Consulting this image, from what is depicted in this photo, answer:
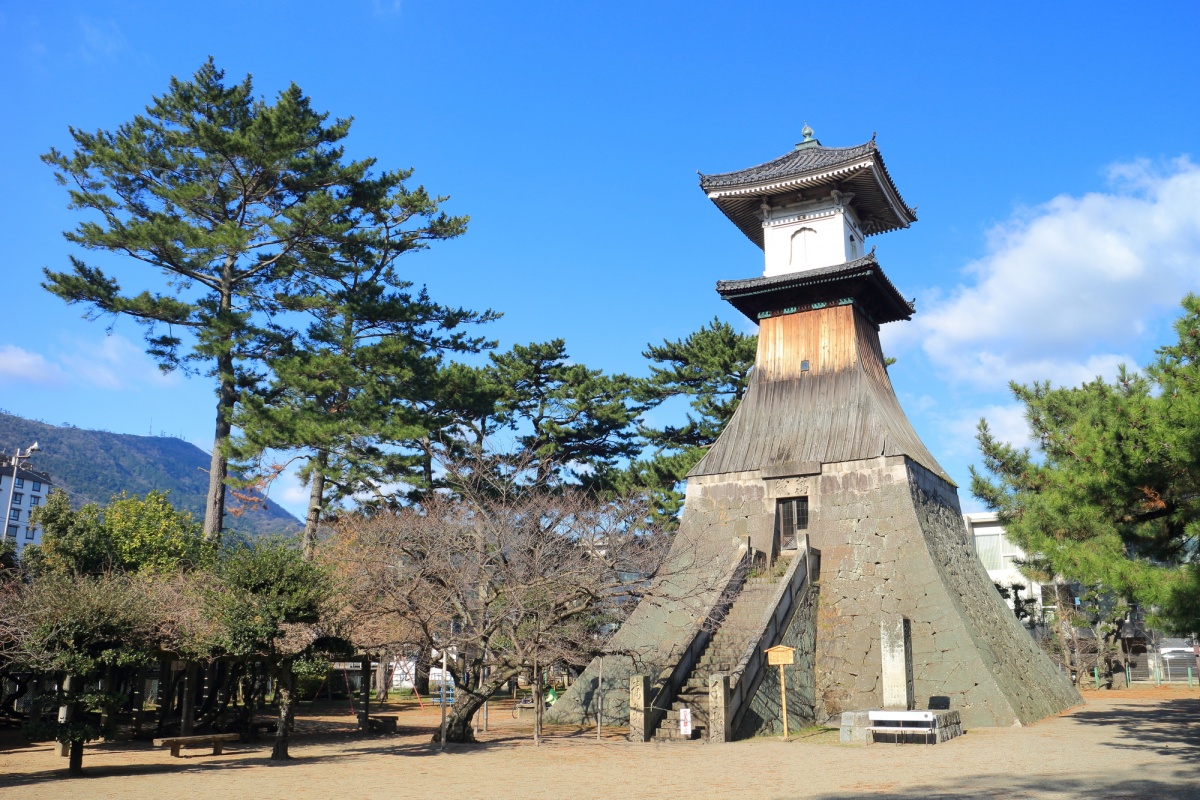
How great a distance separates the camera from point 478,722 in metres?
21.4

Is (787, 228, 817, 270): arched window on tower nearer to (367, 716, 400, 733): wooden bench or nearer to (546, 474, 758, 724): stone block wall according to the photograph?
(546, 474, 758, 724): stone block wall

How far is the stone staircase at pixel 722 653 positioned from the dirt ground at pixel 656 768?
3.02 feet

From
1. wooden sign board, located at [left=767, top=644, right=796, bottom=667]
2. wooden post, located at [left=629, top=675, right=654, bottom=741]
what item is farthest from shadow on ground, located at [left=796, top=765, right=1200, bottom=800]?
wooden post, located at [left=629, top=675, right=654, bottom=741]

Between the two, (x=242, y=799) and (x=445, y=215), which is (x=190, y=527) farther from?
(x=242, y=799)

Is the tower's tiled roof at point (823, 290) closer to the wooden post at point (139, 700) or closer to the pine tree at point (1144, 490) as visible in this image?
the pine tree at point (1144, 490)

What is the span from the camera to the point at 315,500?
27.8 meters

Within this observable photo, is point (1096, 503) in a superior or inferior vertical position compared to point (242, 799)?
superior

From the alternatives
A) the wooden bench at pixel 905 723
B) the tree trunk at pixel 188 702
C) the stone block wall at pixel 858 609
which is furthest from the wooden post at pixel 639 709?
the tree trunk at pixel 188 702

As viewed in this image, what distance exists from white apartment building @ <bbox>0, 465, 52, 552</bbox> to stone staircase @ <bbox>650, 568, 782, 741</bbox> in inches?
3786

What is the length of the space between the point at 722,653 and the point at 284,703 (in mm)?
9025

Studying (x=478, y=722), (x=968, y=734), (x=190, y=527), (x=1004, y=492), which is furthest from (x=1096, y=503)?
(x=190, y=527)

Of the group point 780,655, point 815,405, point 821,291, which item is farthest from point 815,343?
point 780,655

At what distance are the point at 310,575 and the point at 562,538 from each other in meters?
7.75

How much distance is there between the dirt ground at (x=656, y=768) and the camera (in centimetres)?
1046
